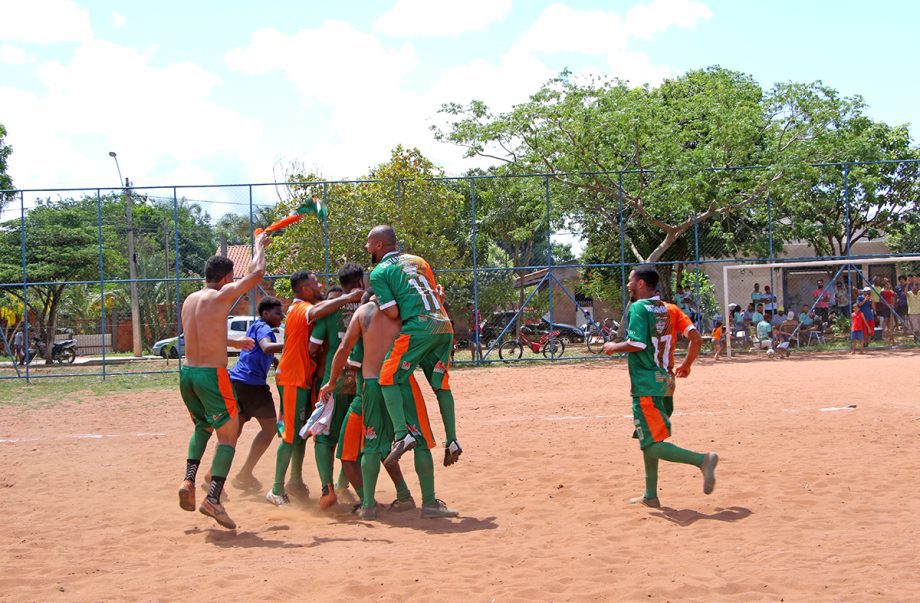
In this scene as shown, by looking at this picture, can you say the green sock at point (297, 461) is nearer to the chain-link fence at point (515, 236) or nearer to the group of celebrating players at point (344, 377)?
the group of celebrating players at point (344, 377)

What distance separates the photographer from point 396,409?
608 centimetres

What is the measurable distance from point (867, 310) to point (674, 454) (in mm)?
17585

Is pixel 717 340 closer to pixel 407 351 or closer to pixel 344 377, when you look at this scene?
pixel 344 377

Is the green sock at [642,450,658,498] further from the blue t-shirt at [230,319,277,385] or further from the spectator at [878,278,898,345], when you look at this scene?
the spectator at [878,278,898,345]

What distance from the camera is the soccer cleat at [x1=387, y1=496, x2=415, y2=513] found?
6551 mm

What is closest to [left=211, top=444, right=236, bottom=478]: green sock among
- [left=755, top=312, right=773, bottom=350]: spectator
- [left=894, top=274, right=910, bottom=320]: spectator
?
[left=755, top=312, right=773, bottom=350]: spectator

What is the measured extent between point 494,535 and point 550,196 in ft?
57.9

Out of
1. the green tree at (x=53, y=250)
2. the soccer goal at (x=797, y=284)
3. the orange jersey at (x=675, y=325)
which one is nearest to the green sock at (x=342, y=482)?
the orange jersey at (x=675, y=325)

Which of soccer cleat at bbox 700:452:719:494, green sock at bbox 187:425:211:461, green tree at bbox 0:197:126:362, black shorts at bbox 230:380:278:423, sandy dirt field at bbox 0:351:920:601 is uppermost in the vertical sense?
green tree at bbox 0:197:126:362

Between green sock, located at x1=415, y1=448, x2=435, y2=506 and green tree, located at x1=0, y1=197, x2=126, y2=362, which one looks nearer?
green sock, located at x1=415, y1=448, x2=435, y2=506

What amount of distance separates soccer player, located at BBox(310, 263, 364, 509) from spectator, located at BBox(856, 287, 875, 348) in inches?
682

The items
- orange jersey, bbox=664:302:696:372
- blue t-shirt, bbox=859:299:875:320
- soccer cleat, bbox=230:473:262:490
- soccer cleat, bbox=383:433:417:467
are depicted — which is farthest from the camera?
blue t-shirt, bbox=859:299:875:320

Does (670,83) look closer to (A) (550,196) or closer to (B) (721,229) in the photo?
(B) (721,229)

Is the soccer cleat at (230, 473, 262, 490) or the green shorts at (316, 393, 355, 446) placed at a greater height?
the green shorts at (316, 393, 355, 446)
